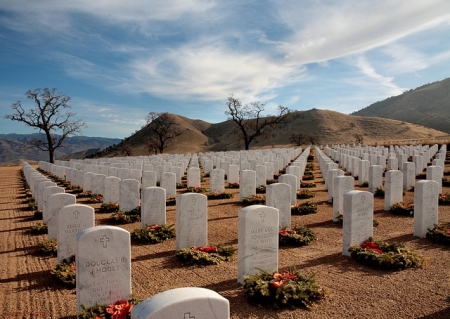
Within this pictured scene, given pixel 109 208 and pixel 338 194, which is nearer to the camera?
pixel 338 194

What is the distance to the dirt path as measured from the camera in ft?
17.8

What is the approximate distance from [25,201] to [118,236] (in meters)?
13.9

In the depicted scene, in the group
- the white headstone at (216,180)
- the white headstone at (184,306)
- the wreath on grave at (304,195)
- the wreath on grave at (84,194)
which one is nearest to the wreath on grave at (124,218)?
the white headstone at (216,180)

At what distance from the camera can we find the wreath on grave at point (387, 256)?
7.01 m

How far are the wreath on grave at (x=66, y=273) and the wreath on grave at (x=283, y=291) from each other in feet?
10.5

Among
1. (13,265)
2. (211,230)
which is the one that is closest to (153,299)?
(13,265)

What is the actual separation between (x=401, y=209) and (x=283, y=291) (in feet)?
25.9

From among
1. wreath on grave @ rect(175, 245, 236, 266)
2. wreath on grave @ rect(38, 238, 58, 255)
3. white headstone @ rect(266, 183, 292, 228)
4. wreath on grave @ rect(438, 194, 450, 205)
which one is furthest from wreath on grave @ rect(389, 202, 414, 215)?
wreath on grave @ rect(38, 238, 58, 255)

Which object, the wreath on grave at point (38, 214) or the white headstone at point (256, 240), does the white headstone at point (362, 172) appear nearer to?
the white headstone at point (256, 240)

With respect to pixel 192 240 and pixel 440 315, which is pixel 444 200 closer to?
pixel 440 315

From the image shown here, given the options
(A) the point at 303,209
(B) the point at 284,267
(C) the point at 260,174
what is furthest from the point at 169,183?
(B) the point at 284,267

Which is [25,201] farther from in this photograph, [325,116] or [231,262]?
[325,116]

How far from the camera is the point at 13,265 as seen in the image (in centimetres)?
771

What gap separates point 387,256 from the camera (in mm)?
7020
